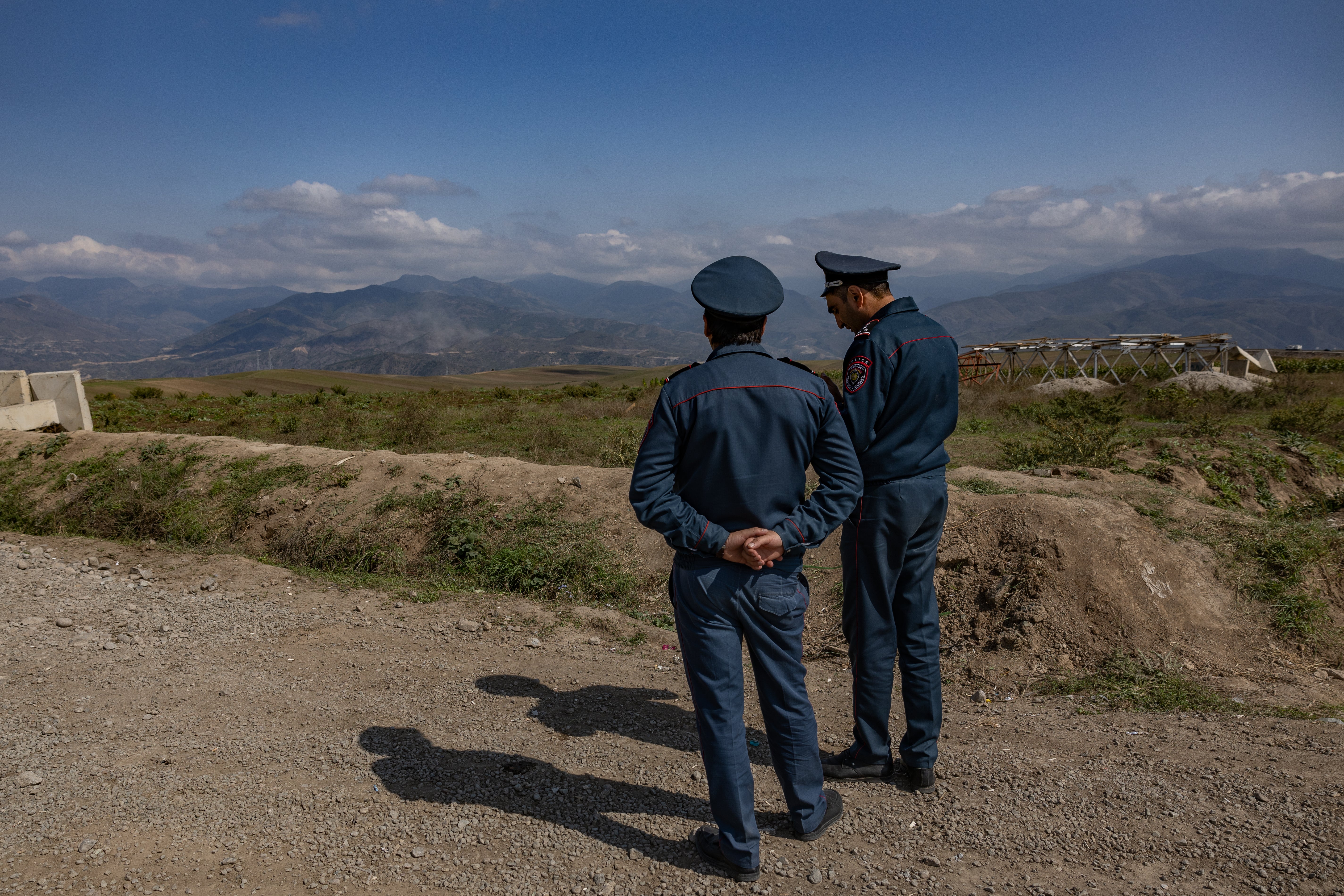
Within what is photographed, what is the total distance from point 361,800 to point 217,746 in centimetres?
114

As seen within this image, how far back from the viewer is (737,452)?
8.72ft

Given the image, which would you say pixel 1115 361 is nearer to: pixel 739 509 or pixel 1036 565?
pixel 1036 565

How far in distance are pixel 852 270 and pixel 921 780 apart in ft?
8.30

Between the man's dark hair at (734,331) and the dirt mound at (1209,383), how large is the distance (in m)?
22.3

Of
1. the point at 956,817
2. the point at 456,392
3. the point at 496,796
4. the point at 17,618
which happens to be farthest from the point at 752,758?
the point at 456,392

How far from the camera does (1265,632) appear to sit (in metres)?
5.11

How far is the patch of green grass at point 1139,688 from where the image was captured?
423cm

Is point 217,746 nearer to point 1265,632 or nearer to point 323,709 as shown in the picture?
point 323,709

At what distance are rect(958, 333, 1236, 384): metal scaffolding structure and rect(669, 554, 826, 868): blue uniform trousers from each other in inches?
952

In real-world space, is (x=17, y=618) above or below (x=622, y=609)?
above

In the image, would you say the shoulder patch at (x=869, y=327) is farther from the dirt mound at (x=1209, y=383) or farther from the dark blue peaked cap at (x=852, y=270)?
the dirt mound at (x=1209, y=383)

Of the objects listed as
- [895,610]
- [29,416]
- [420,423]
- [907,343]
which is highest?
[907,343]

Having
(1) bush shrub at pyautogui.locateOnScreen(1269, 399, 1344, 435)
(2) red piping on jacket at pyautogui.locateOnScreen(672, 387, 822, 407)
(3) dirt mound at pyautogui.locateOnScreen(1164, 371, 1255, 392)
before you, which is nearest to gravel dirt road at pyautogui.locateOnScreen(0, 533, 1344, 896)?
(2) red piping on jacket at pyautogui.locateOnScreen(672, 387, 822, 407)

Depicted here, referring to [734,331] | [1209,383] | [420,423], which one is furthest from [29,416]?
[1209,383]
